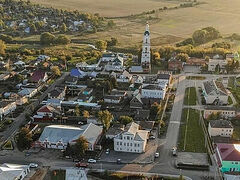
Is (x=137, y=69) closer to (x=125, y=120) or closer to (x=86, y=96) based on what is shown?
(x=86, y=96)

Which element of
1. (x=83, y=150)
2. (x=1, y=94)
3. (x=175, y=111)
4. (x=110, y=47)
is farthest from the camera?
(x=110, y=47)

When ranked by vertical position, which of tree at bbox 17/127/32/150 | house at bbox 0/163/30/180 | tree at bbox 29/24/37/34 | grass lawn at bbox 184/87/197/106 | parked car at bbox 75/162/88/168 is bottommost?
parked car at bbox 75/162/88/168

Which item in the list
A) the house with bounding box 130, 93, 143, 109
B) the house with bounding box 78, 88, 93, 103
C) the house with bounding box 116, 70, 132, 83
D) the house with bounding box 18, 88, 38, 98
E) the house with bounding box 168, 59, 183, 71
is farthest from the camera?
the house with bounding box 168, 59, 183, 71

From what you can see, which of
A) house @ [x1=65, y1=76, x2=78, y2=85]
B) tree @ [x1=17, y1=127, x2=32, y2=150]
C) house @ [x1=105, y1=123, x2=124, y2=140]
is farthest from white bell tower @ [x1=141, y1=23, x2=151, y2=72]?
tree @ [x1=17, y1=127, x2=32, y2=150]

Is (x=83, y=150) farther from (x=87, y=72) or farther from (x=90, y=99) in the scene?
(x=87, y=72)

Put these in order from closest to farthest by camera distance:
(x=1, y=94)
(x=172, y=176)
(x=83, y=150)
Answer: (x=172, y=176) < (x=83, y=150) < (x=1, y=94)

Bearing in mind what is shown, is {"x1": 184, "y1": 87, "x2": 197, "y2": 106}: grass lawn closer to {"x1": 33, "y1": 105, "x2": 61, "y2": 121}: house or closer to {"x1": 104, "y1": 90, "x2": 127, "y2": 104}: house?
{"x1": 104, "y1": 90, "x2": 127, "y2": 104}: house

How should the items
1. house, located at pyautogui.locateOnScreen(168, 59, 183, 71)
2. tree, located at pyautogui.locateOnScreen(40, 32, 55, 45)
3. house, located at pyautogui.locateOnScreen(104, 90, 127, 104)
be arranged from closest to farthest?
house, located at pyautogui.locateOnScreen(104, 90, 127, 104) < house, located at pyautogui.locateOnScreen(168, 59, 183, 71) < tree, located at pyautogui.locateOnScreen(40, 32, 55, 45)

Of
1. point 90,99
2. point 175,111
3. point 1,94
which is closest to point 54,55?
point 1,94
